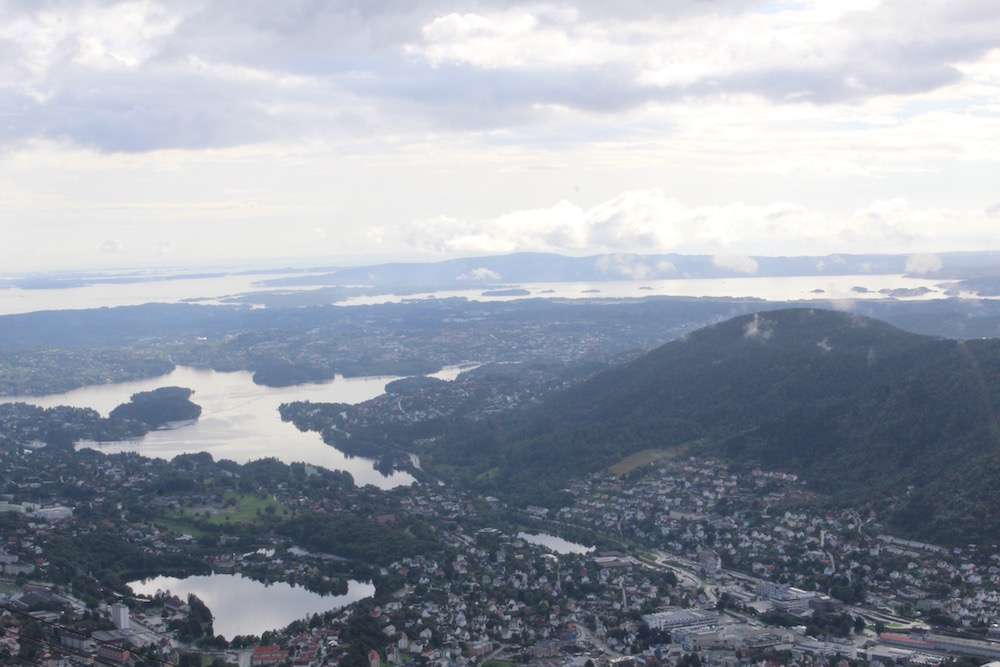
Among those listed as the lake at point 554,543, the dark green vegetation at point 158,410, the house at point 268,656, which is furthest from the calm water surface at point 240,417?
the house at point 268,656

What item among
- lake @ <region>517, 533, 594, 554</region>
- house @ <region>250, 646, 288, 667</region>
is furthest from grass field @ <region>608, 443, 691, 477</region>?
house @ <region>250, 646, 288, 667</region>

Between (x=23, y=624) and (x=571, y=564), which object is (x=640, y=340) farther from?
(x=23, y=624)

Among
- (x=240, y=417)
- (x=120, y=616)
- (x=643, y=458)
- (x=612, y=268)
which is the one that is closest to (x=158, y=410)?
(x=240, y=417)

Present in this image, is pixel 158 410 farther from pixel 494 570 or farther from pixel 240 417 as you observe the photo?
pixel 494 570

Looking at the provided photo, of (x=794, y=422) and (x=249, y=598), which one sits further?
(x=794, y=422)

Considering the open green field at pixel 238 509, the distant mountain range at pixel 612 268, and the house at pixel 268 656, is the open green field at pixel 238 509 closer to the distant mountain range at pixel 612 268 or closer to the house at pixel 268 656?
the house at pixel 268 656

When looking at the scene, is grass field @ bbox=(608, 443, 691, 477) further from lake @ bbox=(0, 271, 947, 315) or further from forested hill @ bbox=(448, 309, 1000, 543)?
lake @ bbox=(0, 271, 947, 315)

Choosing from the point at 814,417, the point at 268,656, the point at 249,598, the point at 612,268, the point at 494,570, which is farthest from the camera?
the point at 612,268
